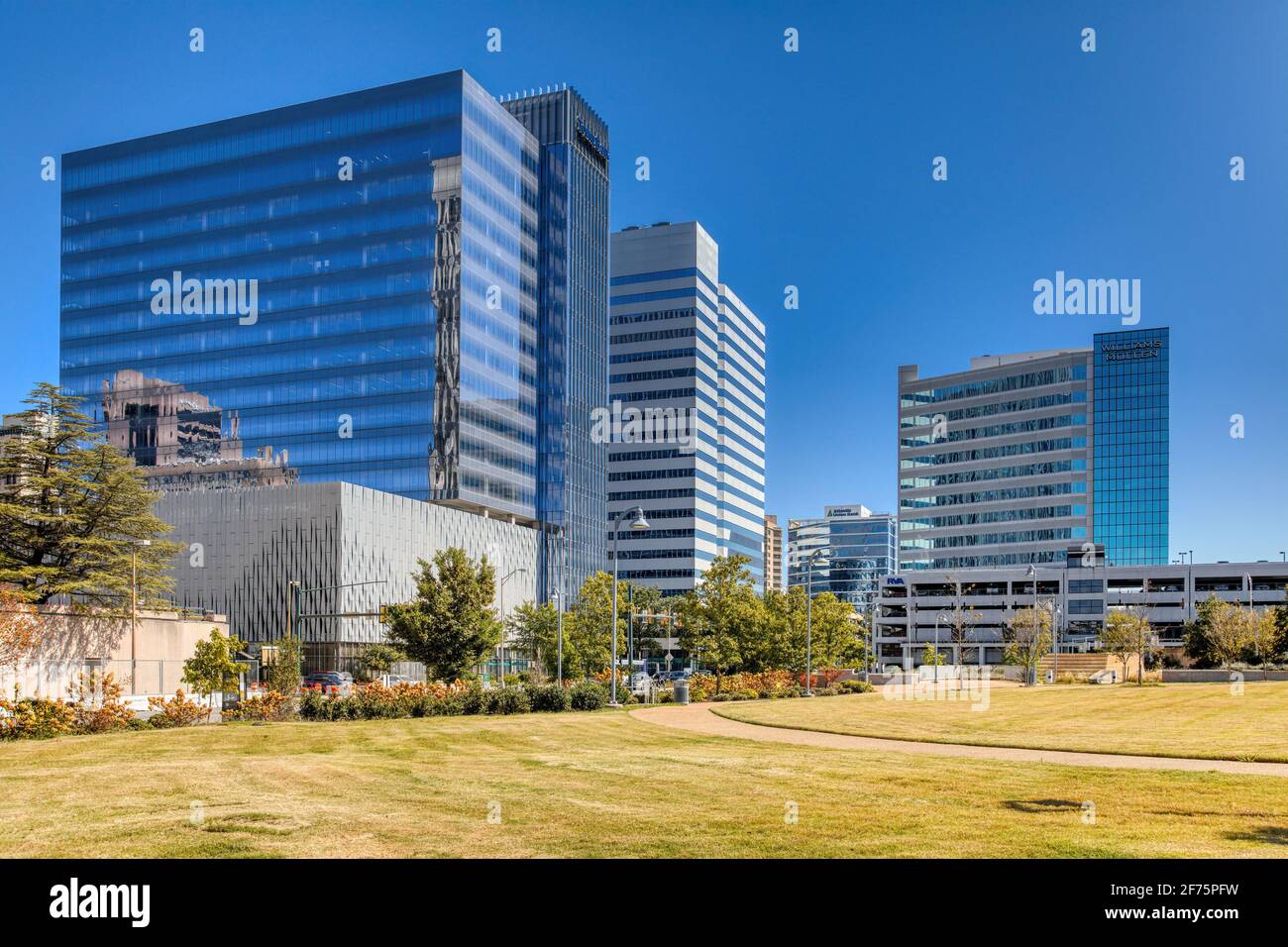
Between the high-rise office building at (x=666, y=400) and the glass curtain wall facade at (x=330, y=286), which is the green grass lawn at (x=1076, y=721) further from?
the high-rise office building at (x=666, y=400)

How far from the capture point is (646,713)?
37.7 m

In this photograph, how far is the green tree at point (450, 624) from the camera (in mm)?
46469

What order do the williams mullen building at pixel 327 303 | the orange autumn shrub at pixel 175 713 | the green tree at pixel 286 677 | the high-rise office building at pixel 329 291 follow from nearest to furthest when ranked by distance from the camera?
the orange autumn shrub at pixel 175 713 < the green tree at pixel 286 677 < the williams mullen building at pixel 327 303 < the high-rise office building at pixel 329 291

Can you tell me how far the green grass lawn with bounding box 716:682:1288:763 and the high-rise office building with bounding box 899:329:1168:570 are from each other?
12614cm

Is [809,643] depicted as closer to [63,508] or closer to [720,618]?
[720,618]

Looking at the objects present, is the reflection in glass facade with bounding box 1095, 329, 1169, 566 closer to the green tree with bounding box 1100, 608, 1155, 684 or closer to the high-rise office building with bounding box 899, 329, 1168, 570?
the high-rise office building with bounding box 899, 329, 1168, 570

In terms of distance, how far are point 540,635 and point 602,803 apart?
56866mm

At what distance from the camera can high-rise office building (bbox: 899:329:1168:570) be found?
165m

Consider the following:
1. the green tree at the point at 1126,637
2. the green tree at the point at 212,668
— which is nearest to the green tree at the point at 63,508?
the green tree at the point at 212,668

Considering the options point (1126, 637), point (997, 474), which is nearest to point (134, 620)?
point (1126, 637)

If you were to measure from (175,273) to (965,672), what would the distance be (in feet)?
336

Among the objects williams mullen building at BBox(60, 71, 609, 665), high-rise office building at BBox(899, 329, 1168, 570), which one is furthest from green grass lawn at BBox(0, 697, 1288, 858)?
high-rise office building at BBox(899, 329, 1168, 570)

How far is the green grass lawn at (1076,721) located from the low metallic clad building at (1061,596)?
90.9 meters
